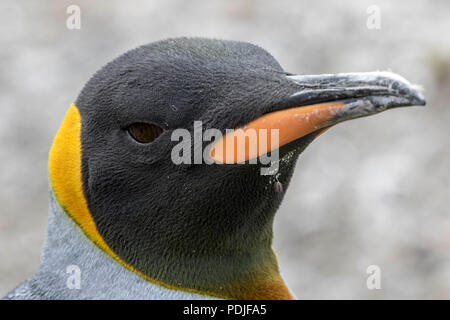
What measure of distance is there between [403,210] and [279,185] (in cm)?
312

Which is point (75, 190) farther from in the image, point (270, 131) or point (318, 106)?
point (318, 106)

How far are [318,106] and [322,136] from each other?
151 inches

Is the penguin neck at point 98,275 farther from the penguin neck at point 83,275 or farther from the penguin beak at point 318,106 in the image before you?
the penguin beak at point 318,106

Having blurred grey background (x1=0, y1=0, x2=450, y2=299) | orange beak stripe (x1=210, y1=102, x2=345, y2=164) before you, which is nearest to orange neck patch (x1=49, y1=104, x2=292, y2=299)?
orange beak stripe (x1=210, y1=102, x2=345, y2=164)

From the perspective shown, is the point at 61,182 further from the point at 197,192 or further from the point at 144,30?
the point at 144,30

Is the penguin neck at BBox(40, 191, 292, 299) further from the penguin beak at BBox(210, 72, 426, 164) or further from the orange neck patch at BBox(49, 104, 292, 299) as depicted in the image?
the penguin beak at BBox(210, 72, 426, 164)

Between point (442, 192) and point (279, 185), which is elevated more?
point (442, 192)

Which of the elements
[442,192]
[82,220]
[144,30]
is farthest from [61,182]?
[144,30]

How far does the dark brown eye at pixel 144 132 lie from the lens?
1.98 meters

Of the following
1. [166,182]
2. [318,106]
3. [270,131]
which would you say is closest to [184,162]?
[166,182]

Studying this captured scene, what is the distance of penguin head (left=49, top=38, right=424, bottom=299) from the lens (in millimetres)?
1893

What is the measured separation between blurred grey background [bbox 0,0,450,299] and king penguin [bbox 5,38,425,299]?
257 centimetres

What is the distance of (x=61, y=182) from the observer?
7.09 feet

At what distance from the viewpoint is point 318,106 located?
5.78ft
